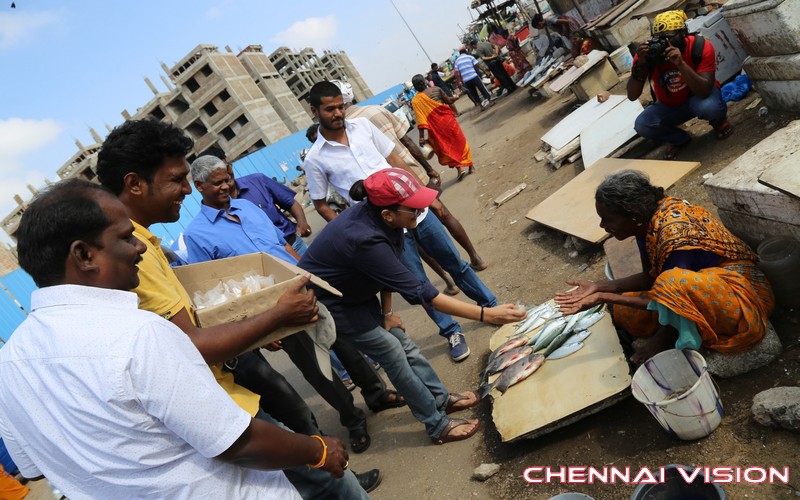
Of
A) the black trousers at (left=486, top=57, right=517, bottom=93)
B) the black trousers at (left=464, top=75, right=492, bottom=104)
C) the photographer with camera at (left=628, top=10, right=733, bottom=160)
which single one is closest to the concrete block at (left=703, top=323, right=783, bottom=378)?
the photographer with camera at (left=628, top=10, right=733, bottom=160)

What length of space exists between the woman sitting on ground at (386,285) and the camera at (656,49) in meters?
3.30

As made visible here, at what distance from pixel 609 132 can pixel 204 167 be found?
5.03m

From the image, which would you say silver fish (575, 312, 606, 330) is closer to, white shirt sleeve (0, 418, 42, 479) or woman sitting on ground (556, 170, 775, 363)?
woman sitting on ground (556, 170, 775, 363)

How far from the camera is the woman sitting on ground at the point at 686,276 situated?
7.98 feet

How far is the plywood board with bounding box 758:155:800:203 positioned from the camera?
2.38 m

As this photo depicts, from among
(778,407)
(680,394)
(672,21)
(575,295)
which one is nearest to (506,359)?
(575,295)

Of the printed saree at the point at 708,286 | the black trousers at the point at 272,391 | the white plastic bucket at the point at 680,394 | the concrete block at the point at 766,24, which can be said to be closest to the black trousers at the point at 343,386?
the black trousers at the point at 272,391

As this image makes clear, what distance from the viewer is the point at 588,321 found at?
10.9 feet

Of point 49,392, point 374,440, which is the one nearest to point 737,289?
point 374,440

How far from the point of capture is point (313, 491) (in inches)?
94.2

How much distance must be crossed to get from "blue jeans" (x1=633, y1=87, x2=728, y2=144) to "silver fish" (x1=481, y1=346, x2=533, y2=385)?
3196 mm

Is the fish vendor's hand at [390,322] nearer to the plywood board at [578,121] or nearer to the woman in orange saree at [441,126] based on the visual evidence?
the plywood board at [578,121]

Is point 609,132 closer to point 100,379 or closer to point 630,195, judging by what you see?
point 630,195

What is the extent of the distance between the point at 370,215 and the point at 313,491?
4.92ft
